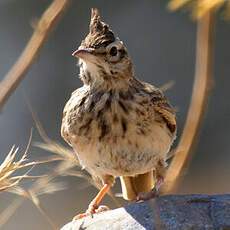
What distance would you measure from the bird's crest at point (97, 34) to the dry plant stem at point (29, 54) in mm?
1275

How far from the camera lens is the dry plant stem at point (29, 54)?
3.06m

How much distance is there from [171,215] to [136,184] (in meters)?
1.05

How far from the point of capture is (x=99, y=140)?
15.5 ft

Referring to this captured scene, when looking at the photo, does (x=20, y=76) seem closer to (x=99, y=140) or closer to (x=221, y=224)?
(x=221, y=224)

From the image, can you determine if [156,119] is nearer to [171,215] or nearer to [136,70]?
[171,215]

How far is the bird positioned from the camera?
15.4ft

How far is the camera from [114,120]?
4.76m

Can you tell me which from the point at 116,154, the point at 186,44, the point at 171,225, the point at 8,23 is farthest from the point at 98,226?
the point at 8,23

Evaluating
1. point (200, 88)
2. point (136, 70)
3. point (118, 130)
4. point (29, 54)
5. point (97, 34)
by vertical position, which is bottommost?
point (136, 70)

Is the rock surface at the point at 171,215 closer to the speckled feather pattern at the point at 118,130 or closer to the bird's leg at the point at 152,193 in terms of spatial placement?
the bird's leg at the point at 152,193

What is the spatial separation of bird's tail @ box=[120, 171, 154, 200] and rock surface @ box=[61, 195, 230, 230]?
773 millimetres

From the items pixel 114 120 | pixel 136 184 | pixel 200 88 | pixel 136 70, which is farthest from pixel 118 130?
pixel 136 70

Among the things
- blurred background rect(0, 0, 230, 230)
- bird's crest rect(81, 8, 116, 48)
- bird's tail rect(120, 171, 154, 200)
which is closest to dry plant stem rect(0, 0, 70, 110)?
bird's crest rect(81, 8, 116, 48)

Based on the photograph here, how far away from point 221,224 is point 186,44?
8.40 meters
